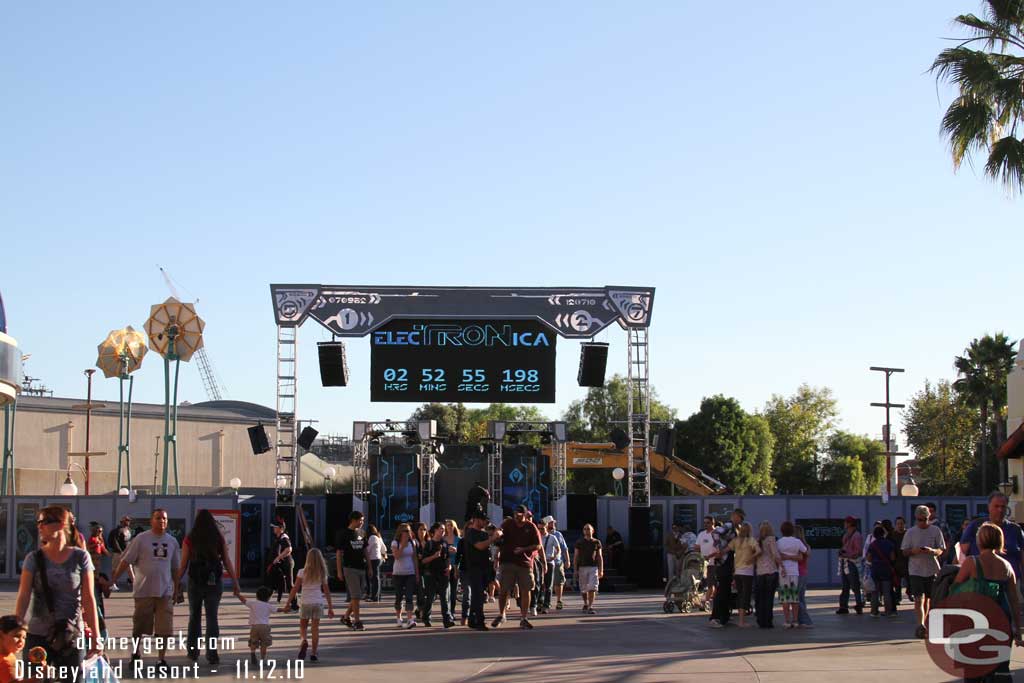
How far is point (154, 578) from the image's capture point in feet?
39.7

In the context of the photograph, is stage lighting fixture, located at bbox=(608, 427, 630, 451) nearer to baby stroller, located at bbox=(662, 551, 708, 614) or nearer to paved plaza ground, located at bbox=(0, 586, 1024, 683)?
baby stroller, located at bbox=(662, 551, 708, 614)

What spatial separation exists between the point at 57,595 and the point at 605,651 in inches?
296

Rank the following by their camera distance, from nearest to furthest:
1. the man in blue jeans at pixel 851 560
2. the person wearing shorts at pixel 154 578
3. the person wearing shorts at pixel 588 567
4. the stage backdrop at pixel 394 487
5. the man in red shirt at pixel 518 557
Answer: the person wearing shorts at pixel 154 578, the man in red shirt at pixel 518 557, the man in blue jeans at pixel 851 560, the person wearing shorts at pixel 588 567, the stage backdrop at pixel 394 487

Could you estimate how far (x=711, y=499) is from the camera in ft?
97.8

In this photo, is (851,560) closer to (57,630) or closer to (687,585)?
(687,585)

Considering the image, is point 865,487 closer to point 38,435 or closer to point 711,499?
point 38,435

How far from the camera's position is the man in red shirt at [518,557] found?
57.4 ft

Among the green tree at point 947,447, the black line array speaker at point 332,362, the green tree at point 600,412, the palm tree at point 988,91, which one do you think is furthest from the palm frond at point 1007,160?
the green tree at point 600,412

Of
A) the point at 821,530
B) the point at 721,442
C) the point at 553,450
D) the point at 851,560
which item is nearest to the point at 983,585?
the point at 851,560

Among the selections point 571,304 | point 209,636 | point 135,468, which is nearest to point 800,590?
point 209,636

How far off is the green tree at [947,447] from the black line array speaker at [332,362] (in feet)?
132

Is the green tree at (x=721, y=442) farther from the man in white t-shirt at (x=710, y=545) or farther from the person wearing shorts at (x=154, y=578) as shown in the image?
the person wearing shorts at (x=154, y=578)

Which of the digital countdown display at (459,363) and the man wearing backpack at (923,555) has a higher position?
the digital countdown display at (459,363)

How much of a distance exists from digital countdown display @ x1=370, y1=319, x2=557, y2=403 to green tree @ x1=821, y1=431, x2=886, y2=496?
55.8 meters
